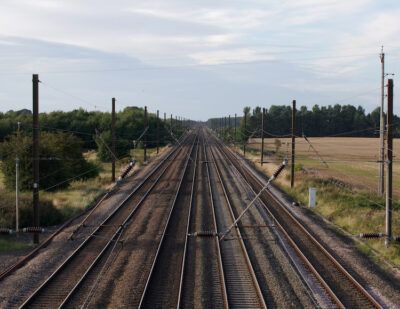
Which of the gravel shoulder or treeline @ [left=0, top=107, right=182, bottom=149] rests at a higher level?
treeline @ [left=0, top=107, right=182, bottom=149]

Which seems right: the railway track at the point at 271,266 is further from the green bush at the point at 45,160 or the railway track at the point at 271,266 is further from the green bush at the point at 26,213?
the green bush at the point at 45,160

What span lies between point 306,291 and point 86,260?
7.34 meters

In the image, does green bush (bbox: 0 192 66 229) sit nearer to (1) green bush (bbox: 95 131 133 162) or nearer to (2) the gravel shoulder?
(2) the gravel shoulder

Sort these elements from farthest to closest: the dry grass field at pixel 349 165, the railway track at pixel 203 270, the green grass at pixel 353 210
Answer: the dry grass field at pixel 349 165 < the green grass at pixel 353 210 < the railway track at pixel 203 270

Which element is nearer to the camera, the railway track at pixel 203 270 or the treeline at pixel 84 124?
the railway track at pixel 203 270

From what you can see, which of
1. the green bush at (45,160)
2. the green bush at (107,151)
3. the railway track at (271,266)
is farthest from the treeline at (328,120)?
the railway track at (271,266)

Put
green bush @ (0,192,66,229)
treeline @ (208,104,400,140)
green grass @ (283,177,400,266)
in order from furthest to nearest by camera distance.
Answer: treeline @ (208,104,400,140), green bush @ (0,192,66,229), green grass @ (283,177,400,266)

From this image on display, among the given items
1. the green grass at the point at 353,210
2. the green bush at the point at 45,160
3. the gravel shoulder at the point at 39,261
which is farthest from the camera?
the green bush at the point at 45,160

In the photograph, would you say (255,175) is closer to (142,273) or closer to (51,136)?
(51,136)

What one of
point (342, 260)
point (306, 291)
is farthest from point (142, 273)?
point (342, 260)

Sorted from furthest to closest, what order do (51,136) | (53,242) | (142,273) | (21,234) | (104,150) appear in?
1. (104,150)
2. (51,136)
3. (21,234)
4. (53,242)
5. (142,273)

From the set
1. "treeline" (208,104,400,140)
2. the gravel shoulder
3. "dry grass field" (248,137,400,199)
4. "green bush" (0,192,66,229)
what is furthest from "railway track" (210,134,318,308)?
"treeline" (208,104,400,140)

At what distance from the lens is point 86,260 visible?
43.1 feet

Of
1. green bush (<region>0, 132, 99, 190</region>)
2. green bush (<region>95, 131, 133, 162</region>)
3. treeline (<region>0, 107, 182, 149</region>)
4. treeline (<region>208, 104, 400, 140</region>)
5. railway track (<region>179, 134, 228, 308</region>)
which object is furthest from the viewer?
treeline (<region>208, 104, 400, 140</region>)
